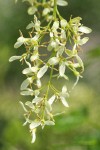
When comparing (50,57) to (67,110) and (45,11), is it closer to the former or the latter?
(45,11)

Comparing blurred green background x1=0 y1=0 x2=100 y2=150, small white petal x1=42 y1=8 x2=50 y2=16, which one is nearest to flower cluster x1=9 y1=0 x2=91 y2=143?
small white petal x1=42 y1=8 x2=50 y2=16

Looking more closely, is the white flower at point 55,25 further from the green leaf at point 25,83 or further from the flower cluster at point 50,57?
the green leaf at point 25,83

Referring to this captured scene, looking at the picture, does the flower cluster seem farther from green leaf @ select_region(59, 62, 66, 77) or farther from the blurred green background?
the blurred green background

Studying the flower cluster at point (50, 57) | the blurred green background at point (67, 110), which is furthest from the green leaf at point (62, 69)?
the blurred green background at point (67, 110)

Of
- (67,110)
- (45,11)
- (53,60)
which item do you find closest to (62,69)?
(53,60)

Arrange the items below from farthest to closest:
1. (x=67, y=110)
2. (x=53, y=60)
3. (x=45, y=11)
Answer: (x=67, y=110), (x=45, y=11), (x=53, y=60)

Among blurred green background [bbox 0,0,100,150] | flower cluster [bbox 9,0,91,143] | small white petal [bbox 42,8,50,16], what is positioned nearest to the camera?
flower cluster [bbox 9,0,91,143]

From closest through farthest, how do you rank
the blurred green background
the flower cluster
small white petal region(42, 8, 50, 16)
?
the flower cluster, small white petal region(42, 8, 50, 16), the blurred green background

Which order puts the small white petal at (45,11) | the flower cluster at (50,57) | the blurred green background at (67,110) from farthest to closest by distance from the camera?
the blurred green background at (67,110) < the small white petal at (45,11) < the flower cluster at (50,57)
